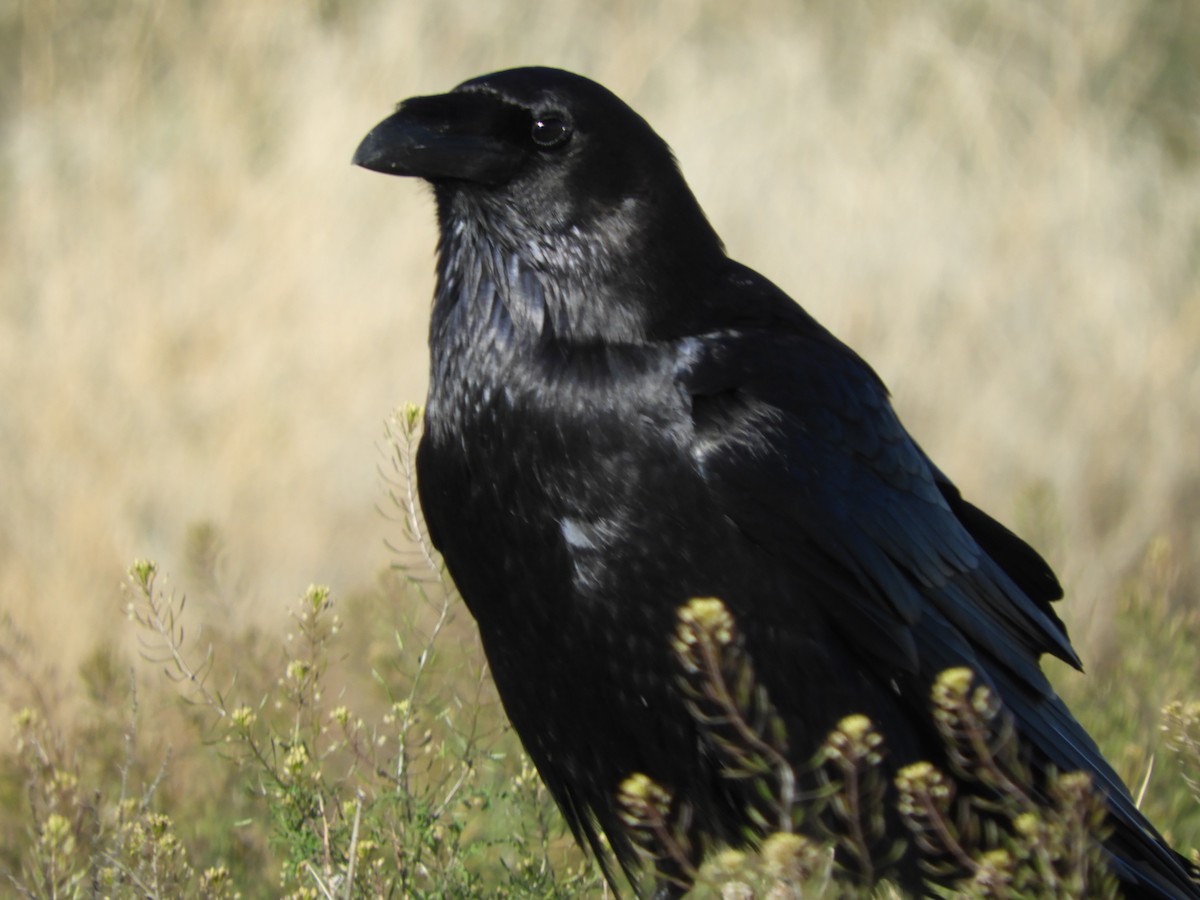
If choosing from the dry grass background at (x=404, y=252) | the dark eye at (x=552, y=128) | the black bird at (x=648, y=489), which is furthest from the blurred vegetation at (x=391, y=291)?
the dark eye at (x=552, y=128)

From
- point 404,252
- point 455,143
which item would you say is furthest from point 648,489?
point 404,252

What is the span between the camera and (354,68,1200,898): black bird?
138 inches

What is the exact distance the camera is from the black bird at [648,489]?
3496mm

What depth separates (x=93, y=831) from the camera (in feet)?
12.8

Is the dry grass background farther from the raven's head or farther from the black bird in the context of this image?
the raven's head

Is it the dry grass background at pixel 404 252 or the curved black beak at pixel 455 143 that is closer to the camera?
the curved black beak at pixel 455 143

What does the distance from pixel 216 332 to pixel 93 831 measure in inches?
149

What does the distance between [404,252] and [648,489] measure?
15.2ft

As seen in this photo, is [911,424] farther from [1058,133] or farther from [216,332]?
[216,332]

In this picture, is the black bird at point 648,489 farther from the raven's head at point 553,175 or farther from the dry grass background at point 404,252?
the dry grass background at point 404,252

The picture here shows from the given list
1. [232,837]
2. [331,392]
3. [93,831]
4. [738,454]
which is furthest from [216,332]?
[738,454]

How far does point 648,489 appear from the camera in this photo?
11.4ft

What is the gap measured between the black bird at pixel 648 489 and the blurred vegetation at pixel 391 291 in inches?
39.7

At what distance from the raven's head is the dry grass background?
91.0 inches
